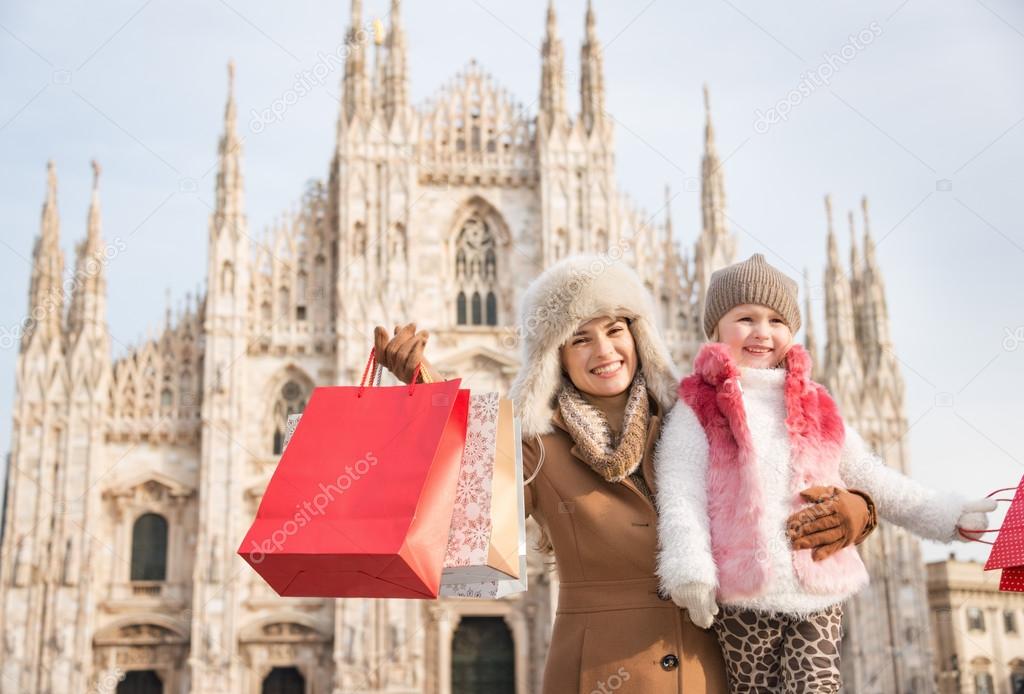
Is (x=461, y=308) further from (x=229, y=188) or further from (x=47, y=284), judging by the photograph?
(x=47, y=284)

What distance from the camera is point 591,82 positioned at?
23.6 metres

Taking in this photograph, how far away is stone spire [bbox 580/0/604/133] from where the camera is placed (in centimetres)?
2336

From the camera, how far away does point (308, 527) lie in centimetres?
301

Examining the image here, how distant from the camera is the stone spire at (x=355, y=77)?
2245cm

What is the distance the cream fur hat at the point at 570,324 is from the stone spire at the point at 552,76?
19662 mm

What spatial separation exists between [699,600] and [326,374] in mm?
18942

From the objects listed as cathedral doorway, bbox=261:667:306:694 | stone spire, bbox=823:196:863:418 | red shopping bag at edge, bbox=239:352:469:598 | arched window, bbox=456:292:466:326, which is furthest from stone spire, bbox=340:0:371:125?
red shopping bag at edge, bbox=239:352:469:598

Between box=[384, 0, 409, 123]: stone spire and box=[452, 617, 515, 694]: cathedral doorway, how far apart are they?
9.85 m

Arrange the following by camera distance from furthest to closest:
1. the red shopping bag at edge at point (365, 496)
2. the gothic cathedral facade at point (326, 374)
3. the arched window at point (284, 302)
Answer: the arched window at point (284, 302)
the gothic cathedral facade at point (326, 374)
the red shopping bag at edge at point (365, 496)

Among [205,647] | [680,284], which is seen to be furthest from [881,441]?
[205,647]

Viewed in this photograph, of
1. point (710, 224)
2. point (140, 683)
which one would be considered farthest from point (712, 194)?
point (140, 683)

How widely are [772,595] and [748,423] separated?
0.54m

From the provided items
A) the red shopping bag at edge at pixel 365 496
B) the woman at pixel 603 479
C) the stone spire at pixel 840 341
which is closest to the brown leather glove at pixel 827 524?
the woman at pixel 603 479

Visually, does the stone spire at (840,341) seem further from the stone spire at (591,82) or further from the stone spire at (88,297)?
the stone spire at (88,297)
